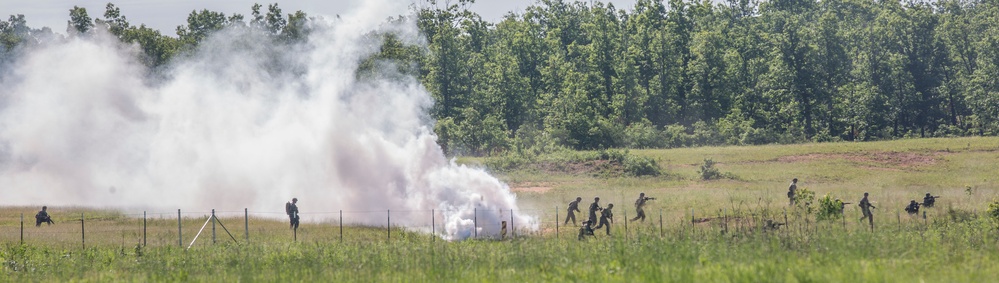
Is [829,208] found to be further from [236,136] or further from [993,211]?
[236,136]

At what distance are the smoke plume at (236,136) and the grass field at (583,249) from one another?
3.48 meters

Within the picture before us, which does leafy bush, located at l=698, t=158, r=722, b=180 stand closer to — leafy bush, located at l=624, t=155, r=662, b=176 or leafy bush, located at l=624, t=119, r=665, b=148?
leafy bush, located at l=624, t=155, r=662, b=176

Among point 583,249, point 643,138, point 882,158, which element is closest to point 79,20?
point 643,138

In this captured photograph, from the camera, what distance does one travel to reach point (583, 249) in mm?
27438

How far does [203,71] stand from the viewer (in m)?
65.1

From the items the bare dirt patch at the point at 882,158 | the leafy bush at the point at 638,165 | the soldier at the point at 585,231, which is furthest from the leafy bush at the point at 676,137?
the soldier at the point at 585,231

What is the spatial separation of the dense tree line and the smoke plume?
2231cm

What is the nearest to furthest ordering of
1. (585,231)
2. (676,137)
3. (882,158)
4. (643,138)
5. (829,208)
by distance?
1. (585,231)
2. (829,208)
3. (882,158)
4. (643,138)
5. (676,137)

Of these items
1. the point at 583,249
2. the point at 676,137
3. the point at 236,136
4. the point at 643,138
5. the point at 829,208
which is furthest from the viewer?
the point at 676,137

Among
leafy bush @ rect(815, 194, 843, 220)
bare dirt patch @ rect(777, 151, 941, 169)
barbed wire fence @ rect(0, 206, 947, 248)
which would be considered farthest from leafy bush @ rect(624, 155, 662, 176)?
leafy bush @ rect(815, 194, 843, 220)

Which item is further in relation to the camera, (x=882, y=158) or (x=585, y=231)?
(x=882, y=158)

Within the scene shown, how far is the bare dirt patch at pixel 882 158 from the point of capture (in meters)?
67.3

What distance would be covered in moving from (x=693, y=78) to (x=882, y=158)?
37.5 metres

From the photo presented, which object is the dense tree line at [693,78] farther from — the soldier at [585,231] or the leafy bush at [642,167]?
the soldier at [585,231]
